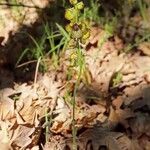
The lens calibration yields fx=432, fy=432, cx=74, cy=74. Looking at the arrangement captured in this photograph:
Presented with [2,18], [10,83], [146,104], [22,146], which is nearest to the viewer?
[22,146]

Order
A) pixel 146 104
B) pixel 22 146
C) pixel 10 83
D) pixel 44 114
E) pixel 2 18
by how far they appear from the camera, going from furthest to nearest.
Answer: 1. pixel 2 18
2. pixel 10 83
3. pixel 146 104
4. pixel 44 114
5. pixel 22 146

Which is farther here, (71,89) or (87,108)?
(71,89)

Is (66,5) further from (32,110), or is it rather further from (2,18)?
(32,110)

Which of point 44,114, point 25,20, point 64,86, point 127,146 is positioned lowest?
point 127,146

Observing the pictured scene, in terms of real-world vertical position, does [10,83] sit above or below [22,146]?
above

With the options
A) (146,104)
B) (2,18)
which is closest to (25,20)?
(2,18)

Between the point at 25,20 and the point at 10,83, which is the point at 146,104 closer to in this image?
the point at 10,83

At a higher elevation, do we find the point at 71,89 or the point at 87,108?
the point at 71,89

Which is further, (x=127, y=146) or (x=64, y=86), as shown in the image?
(x=64, y=86)
